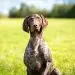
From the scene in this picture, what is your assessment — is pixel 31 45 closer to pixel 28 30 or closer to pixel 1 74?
pixel 28 30

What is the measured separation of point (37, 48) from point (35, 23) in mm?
553

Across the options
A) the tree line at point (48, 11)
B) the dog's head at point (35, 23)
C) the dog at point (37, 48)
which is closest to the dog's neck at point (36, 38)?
the dog at point (37, 48)

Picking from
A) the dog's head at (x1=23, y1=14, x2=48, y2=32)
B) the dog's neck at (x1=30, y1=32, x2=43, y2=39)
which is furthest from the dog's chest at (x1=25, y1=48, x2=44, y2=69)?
the dog's head at (x1=23, y1=14, x2=48, y2=32)

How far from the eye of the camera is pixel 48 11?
75500 millimetres

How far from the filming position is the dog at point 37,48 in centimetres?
860

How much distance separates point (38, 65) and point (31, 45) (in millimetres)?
434

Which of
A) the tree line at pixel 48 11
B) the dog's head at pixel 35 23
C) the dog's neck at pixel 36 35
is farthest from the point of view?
the tree line at pixel 48 11

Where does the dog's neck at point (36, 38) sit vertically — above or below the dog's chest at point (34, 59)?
above

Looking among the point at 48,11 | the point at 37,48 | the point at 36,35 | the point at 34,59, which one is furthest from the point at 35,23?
the point at 48,11

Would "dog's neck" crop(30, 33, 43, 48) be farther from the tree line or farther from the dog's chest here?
the tree line

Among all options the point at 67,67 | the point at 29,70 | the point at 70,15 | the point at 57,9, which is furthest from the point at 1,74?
the point at 57,9

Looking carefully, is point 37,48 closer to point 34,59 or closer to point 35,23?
point 34,59

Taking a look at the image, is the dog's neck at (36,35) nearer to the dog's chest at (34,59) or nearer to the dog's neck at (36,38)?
the dog's neck at (36,38)

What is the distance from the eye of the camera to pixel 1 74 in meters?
11.8
